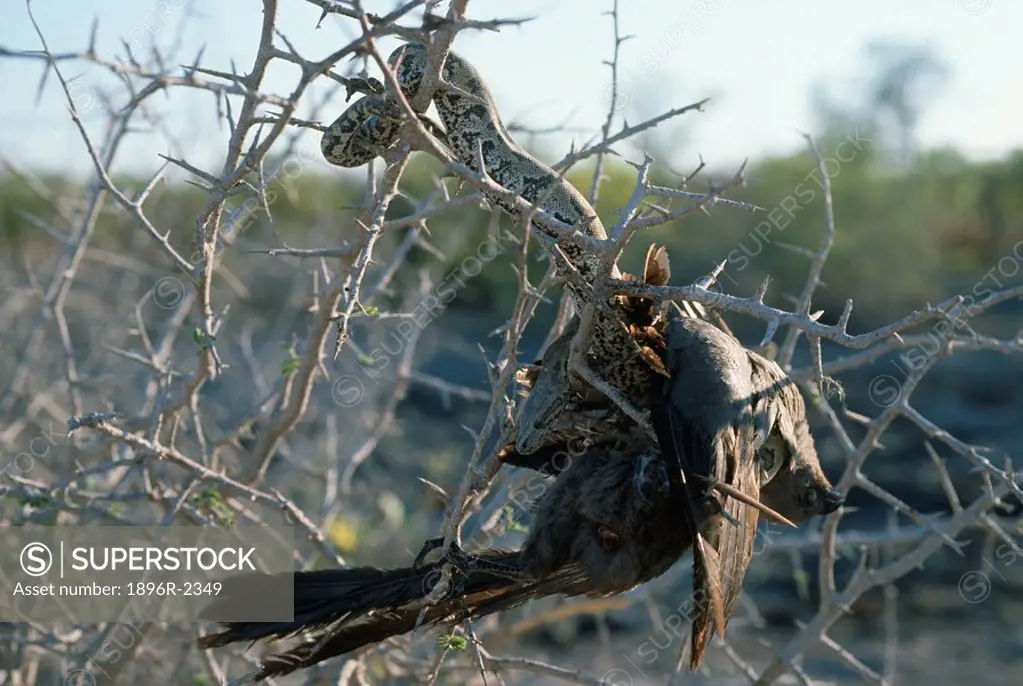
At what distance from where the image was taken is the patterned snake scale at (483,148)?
302cm

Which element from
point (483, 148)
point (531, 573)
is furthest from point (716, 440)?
point (483, 148)

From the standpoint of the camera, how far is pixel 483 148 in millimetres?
3162

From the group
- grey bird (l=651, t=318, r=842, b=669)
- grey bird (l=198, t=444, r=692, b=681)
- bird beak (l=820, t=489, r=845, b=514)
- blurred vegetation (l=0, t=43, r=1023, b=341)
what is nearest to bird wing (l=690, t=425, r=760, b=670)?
grey bird (l=651, t=318, r=842, b=669)

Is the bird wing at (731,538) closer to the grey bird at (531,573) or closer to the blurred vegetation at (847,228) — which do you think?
the grey bird at (531,573)

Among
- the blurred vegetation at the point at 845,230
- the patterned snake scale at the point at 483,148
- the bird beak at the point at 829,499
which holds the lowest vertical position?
the bird beak at the point at 829,499

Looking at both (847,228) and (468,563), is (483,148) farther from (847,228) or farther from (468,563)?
(847,228)

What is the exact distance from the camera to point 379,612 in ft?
10.4

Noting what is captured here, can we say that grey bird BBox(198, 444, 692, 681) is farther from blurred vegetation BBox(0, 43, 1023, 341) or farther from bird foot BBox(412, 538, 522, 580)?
blurred vegetation BBox(0, 43, 1023, 341)

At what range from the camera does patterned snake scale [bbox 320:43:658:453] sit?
119 inches

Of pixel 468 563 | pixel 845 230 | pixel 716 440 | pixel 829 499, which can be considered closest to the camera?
pixel 716 440

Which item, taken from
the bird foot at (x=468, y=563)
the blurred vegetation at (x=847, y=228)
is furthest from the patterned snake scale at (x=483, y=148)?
the blurred vegetation at (x=847, y=228)

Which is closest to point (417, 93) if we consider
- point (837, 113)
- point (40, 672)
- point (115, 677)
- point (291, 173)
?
point (291, 173)

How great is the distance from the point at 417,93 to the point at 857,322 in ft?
34.4

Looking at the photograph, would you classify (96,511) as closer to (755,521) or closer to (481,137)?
(481,137)
